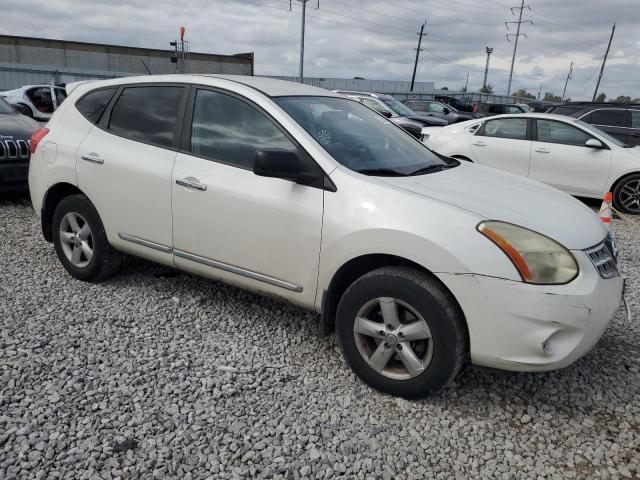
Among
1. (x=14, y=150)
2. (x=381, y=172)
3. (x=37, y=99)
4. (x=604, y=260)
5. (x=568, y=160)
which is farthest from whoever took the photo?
(x=37, y=99)

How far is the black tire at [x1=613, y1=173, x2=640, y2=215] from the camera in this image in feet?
26.1

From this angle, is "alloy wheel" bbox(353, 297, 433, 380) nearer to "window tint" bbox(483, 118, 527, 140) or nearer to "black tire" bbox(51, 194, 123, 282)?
"black tire" bbox(51, 194, 123, 282)

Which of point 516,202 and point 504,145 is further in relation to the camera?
point 504,145

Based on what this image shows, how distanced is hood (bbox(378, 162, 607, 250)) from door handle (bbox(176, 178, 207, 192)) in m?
1.17

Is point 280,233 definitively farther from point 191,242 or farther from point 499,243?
point 499,243

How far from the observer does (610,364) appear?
3396mm

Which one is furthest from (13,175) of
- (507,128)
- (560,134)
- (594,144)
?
(594,144)

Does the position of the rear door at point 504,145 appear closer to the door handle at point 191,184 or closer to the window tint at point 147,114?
the window tint at point 147,114

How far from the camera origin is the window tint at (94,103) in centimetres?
417

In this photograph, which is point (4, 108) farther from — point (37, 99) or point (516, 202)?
point (37, 99)

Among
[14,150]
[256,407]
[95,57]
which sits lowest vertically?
[256,407]

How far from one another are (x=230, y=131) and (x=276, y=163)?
2.31 feet

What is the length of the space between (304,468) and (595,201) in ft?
27.7

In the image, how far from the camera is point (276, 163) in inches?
115
